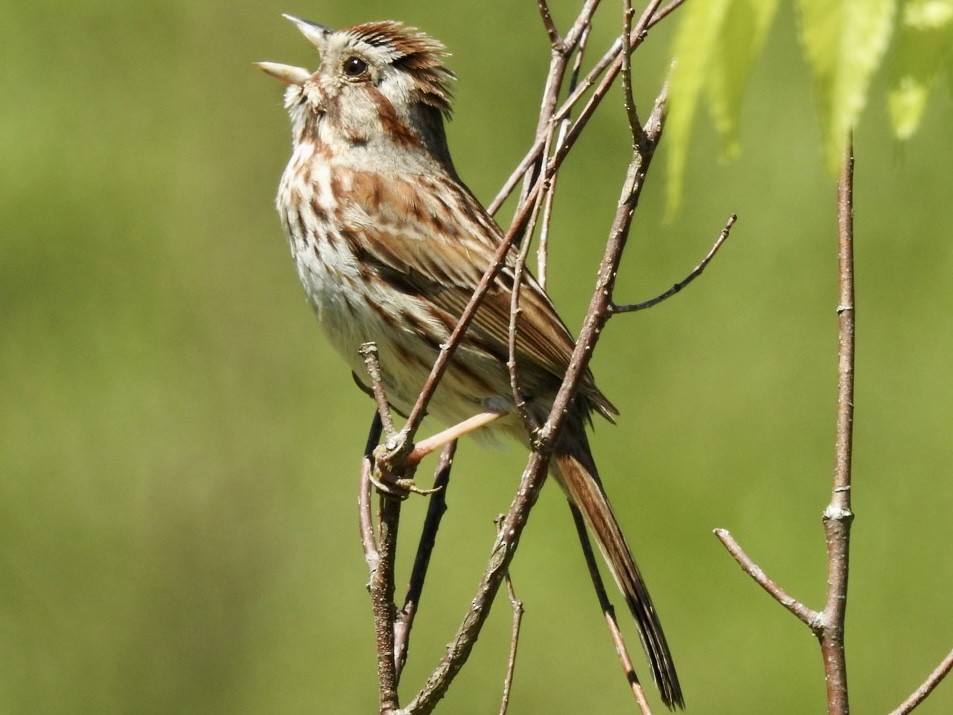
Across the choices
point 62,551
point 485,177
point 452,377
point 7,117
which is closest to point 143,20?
point 7,117

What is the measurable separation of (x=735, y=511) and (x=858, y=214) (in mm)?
1420

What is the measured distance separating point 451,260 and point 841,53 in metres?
2.56

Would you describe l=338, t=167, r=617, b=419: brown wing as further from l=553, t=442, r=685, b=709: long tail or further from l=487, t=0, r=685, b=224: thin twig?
l=487, t=0, r=685, b=224: thin twig

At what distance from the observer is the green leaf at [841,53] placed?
3.80ft

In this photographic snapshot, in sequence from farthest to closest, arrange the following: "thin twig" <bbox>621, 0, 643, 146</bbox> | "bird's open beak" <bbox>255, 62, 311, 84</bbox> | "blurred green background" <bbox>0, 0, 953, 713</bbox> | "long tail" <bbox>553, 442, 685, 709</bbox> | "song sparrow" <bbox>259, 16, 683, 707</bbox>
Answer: "blurred green background" <bbox>0, 0, 953, 713</bbox> < "bird's open beak" <bbox>255, 62, 311, 84</bbox> < "song sparrow" <bbox>259, 16, 683, 707</bbox> < "long tail" <bbox>553, 442, 685, 709</bbox> < "thin twig" <bbox>621, 0, 643, 146</bbox>

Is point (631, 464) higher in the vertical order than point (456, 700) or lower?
higher

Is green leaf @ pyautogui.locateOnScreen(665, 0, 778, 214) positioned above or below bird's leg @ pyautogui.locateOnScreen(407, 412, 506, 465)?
below

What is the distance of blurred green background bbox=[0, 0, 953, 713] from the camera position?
6.18 meters

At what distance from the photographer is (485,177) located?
6.91 metres

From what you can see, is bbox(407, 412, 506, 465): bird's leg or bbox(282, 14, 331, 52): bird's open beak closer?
bbox(407, 412, 506, 465): bird's leg

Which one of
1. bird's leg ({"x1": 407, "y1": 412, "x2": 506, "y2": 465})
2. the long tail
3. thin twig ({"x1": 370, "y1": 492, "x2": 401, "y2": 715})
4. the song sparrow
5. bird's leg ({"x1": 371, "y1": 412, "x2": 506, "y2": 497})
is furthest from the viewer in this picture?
the song sparrow

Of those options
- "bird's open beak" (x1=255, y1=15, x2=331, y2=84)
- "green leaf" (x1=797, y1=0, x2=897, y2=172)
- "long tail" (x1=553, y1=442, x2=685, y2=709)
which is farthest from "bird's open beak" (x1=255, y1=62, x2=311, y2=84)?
"green leaf" (x1=797, y1=0, x2=897, y2=172)

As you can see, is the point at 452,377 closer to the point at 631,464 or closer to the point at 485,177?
the point at 631,464

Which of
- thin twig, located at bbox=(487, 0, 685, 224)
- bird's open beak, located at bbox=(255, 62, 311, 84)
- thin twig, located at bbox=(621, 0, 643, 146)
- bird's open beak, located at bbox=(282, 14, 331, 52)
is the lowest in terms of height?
thin twig, located at bbox=(621, 0, 643, 146)
